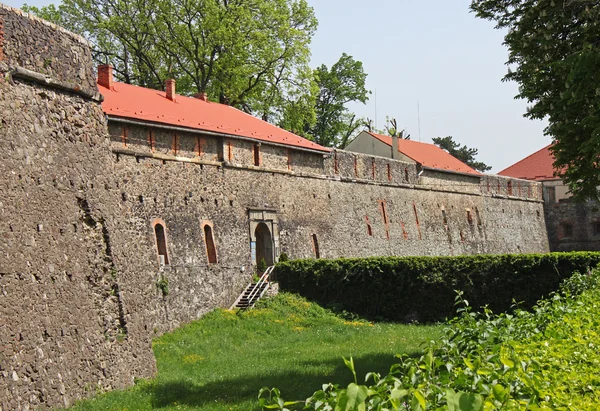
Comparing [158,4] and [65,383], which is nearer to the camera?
[65,383]

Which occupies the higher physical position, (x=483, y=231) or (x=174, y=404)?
(x=483, y=231)

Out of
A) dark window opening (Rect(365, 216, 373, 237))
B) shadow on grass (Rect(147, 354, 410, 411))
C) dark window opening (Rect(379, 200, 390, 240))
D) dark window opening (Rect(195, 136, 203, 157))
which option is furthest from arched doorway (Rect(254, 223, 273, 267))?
shadow on grass (Rect(147, 354, 410, 411))

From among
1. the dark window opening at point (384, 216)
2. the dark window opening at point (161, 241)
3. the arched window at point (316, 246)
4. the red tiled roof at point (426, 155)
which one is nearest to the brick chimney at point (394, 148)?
the red tiled roof at point (426, 155)

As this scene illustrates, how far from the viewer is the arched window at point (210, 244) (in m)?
23.6

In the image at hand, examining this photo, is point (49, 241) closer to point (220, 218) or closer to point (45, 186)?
point (45, 186)

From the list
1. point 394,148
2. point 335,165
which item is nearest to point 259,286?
point 335,165

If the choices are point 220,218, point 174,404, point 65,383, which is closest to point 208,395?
point 174,404

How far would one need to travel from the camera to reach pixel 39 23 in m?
12.1

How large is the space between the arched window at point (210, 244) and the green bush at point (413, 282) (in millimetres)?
3116

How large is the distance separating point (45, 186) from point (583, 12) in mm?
9911

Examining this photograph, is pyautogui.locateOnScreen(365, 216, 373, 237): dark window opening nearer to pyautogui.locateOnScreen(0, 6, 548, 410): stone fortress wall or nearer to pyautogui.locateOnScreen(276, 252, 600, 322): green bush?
pyautogui.locateOnScreen(0, 6, 548, 410): stone fortress wall

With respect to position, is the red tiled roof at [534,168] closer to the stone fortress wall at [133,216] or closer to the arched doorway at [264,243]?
the stone fortress wall at [133,216]

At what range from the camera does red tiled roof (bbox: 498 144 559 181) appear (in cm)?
5136

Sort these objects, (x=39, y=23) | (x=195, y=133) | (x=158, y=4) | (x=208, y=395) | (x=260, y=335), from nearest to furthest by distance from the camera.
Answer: (x=39, y=23), (x=208, y=395), (x=260, y=335), (x=195, y=133), (x=158, y=4)
